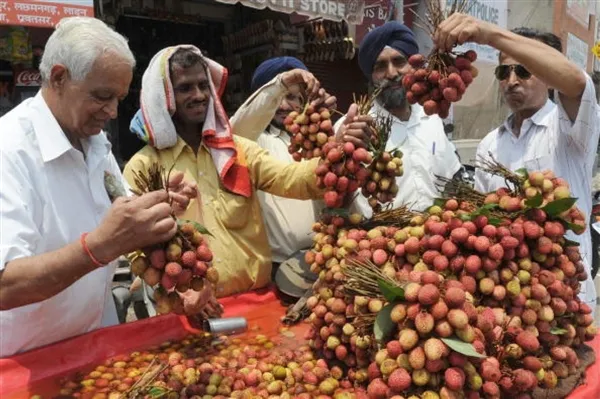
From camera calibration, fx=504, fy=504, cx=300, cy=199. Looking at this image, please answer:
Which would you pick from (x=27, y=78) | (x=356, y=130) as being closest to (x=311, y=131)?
(x=356, y=130)

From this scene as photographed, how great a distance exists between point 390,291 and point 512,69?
1503 millimetres

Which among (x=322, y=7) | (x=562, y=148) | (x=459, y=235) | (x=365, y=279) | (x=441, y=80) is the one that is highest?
(x=322, y=7)

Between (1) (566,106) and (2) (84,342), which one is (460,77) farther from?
(2) (84,342)

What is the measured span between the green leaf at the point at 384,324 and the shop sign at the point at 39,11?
4077 millimetres

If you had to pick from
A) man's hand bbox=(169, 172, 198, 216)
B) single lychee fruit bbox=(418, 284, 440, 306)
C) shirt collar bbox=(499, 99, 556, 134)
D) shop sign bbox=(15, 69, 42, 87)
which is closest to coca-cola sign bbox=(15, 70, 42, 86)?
shop sign bbox=(15, 69, 42, 87)

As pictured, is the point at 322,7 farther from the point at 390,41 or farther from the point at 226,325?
the point at 226,325

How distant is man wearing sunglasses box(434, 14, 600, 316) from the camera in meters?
1.81

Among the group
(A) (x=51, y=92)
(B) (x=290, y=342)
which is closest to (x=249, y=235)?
(B) (x=290, y=342)

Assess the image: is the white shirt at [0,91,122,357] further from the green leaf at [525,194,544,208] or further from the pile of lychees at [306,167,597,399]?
the green leaf at [525,194,544,208]

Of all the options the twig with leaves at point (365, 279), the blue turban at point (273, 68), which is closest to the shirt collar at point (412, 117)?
the blue turban at point (273, 68)

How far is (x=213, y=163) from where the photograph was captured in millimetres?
2355

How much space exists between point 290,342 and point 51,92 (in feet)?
4.04

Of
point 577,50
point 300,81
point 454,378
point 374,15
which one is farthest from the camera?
point 577,50

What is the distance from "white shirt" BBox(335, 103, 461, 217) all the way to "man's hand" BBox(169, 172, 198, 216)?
1.22 metres
